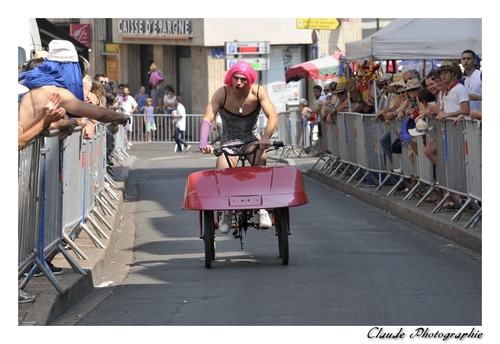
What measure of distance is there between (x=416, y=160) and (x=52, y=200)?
7.37 meters

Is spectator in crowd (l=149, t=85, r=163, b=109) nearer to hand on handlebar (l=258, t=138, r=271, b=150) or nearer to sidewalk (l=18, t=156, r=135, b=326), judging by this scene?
sidewalk (l=18, t=156, r=135, b=326)

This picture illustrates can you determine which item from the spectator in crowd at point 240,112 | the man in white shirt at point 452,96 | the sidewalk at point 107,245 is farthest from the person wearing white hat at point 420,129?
the spectator in crowd at point 240,112

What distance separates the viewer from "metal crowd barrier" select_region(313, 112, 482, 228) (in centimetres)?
1249

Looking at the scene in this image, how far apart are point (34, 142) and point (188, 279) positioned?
7.30 feet

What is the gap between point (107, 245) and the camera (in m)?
11.5

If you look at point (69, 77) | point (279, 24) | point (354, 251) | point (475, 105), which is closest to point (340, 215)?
point (475, 105)

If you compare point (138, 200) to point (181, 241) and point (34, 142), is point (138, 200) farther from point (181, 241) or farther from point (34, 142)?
point (34, 142)

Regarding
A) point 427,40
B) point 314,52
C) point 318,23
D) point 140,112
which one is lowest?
point 140,112

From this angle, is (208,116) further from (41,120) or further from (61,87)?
(41,120)

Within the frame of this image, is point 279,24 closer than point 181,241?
No

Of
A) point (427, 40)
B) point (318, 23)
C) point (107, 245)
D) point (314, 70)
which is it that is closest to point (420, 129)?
point (427, 40)

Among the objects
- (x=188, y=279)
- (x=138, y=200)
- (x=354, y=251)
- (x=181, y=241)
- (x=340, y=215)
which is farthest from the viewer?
(x=138, y=200)

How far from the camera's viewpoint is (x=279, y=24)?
38.5m
